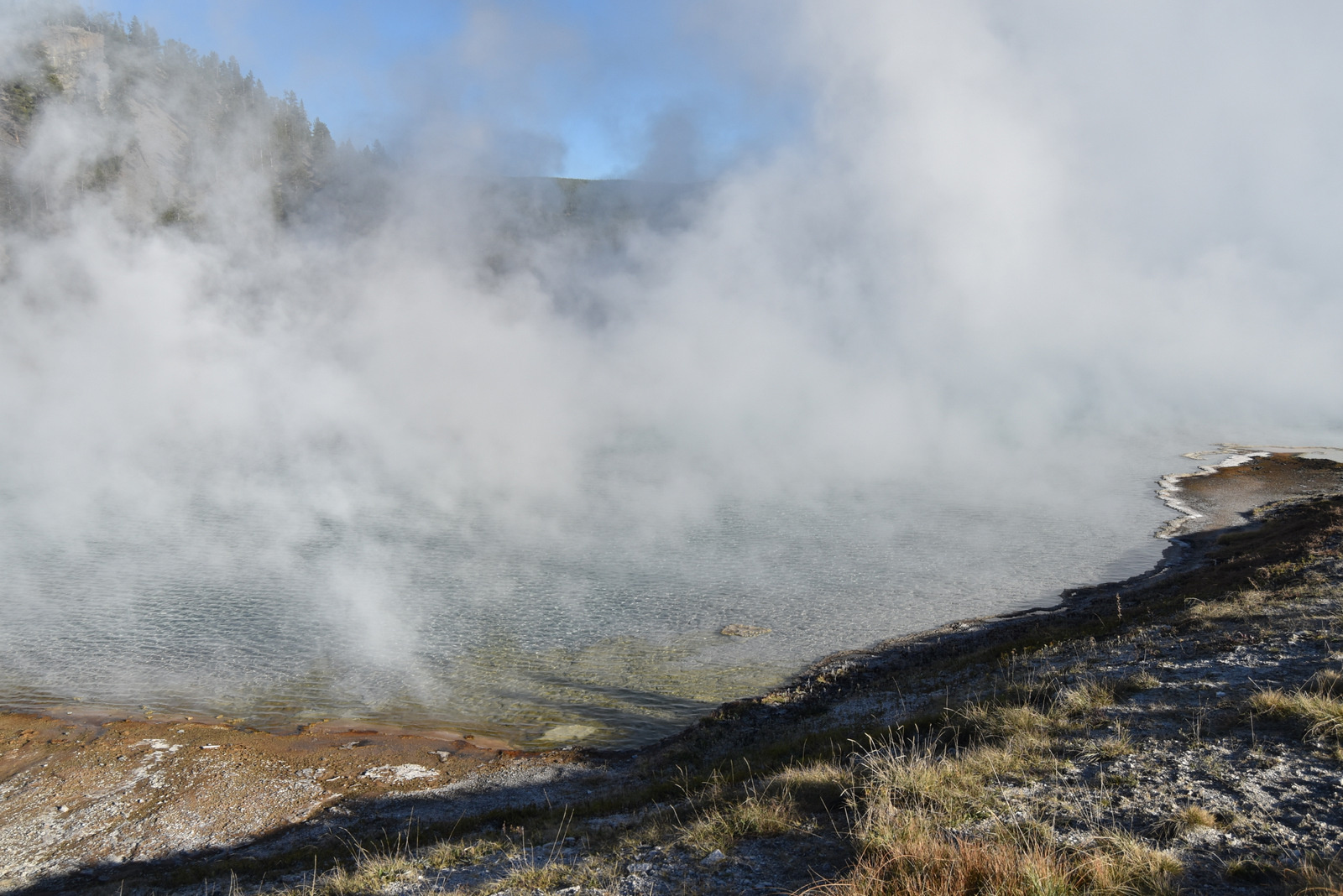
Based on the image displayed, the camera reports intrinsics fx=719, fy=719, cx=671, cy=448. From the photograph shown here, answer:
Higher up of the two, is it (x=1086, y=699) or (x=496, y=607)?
(x=496, y=607)

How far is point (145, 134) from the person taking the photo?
36.1 meters

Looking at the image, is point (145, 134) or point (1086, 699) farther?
point (145, 134)

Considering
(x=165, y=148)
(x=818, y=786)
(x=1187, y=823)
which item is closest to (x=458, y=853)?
(x=818, y=786)

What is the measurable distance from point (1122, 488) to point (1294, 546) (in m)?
15.4

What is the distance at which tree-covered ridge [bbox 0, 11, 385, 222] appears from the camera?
3146 cm

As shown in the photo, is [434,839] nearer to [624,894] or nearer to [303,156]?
[624,894]

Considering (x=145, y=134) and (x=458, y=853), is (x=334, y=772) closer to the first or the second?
(x=458, y=853)

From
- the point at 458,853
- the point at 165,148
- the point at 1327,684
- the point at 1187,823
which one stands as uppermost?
the point at 165,148

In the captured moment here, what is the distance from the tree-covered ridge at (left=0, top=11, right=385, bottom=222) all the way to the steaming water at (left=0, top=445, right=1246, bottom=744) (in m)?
20.4

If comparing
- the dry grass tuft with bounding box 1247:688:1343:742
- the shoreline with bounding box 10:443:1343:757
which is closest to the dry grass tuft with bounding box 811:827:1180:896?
the dry grass tuft with bounding box 1247:688:1343:742

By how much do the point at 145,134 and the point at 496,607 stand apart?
3795cm

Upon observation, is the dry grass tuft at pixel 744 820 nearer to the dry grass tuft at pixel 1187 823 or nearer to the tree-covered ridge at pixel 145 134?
the dry grass tuft at pixel 1187 823

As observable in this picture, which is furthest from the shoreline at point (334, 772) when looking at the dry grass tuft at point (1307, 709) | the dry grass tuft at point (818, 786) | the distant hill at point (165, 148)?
the distant hill at point (165, 148)

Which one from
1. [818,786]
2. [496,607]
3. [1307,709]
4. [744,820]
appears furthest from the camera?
[496,607]
